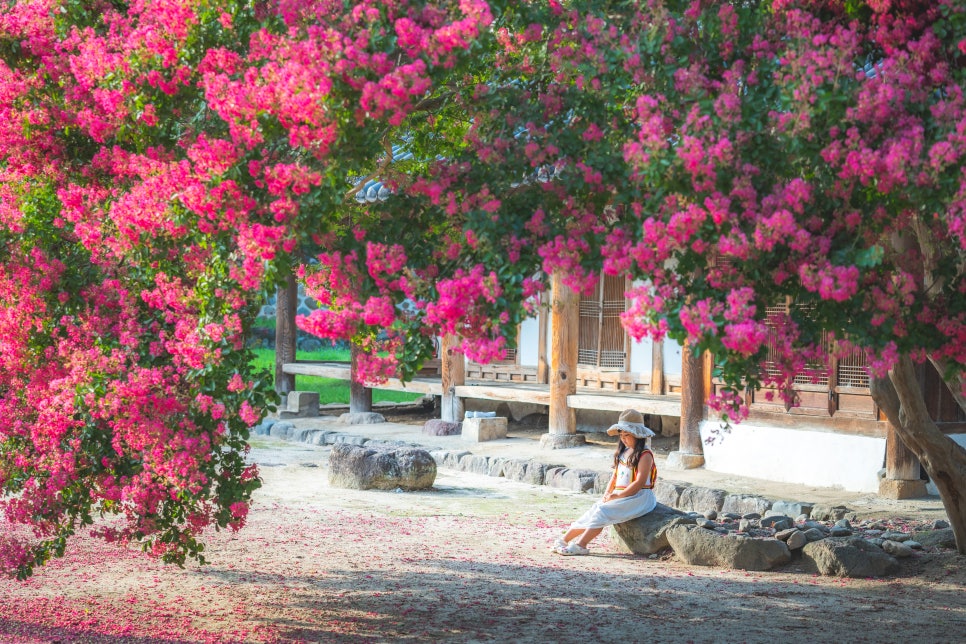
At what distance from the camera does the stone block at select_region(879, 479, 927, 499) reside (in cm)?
1176

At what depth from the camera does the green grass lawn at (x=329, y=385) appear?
2797cm

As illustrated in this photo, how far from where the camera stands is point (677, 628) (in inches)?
287

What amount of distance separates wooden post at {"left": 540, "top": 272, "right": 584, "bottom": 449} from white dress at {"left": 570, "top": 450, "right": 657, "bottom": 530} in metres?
6.22

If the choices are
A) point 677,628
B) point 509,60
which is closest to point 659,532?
point 677,628

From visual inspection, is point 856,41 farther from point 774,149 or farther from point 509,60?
point 509,60

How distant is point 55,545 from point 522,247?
3783 millimetres

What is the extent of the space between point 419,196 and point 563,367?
33.4ft

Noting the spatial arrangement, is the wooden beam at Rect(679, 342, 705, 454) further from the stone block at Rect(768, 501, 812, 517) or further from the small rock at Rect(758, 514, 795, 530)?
the small rock at Rect(758, 514, 795, 530)

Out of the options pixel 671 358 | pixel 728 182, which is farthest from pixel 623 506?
pixel 671 358

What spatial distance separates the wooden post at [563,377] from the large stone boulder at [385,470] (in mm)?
2750

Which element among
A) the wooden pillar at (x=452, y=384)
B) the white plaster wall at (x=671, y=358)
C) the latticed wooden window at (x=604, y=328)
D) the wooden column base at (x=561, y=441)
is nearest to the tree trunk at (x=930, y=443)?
the white plaster wall at (x=671, y=358)

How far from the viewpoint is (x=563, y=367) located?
1616 cm

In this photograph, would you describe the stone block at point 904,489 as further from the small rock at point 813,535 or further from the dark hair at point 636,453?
the dark hair at point 636,453

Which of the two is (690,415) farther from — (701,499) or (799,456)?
(701,499)
